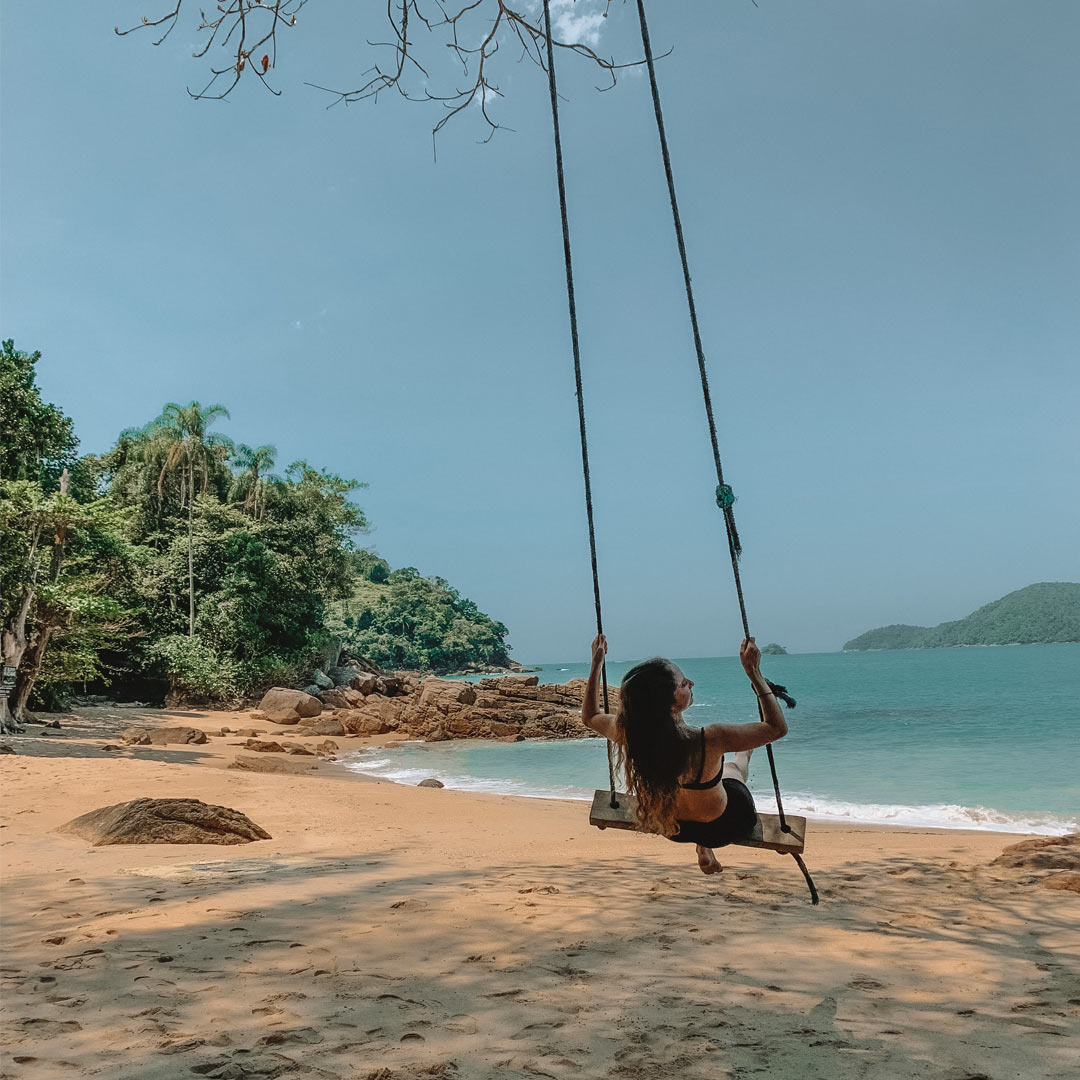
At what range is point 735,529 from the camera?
400cm

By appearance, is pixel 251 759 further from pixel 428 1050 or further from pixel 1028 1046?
pixel 1028 1046

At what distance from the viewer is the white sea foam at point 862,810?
11409mm

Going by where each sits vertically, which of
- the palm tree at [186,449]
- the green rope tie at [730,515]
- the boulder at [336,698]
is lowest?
the boulder at [336,698]

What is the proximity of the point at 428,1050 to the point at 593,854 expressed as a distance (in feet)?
15.9

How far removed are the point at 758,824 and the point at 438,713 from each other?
2392cm

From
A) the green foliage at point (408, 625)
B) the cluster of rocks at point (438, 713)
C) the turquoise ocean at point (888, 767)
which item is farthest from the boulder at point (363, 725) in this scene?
the green foliage at point (408, 625)

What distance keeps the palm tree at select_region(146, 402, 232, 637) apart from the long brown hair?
29.1 meters

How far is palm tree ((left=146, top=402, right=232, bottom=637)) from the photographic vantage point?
3127 cm

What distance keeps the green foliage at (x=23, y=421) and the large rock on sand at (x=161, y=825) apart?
417 inches

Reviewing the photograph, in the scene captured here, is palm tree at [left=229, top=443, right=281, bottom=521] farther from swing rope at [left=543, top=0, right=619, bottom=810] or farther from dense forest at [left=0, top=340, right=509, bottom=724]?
swing rope at [left=543, top=0, right=619, bottom=810]

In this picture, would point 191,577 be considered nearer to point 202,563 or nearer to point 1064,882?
point 202,563

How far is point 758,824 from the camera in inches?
145

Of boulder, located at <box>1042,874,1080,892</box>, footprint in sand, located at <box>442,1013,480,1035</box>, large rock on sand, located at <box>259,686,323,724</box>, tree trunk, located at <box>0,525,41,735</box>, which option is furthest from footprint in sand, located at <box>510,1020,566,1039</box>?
large rock on sand, located at <box>259,686,323,724</box>

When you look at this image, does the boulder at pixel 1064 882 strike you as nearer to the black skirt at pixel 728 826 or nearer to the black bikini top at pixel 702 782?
the black skirt at pixel 728 826
